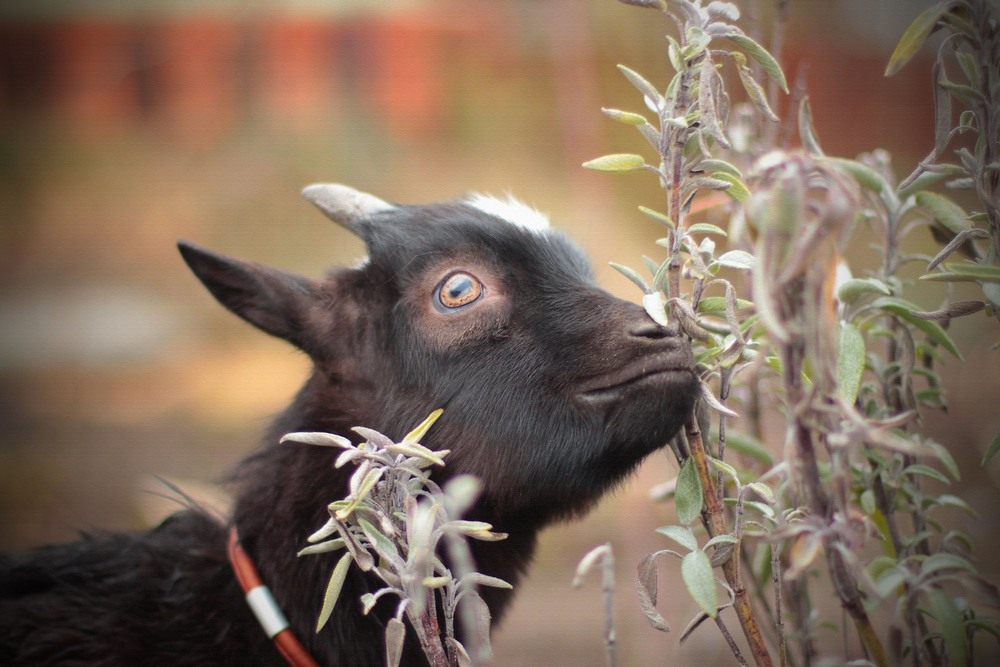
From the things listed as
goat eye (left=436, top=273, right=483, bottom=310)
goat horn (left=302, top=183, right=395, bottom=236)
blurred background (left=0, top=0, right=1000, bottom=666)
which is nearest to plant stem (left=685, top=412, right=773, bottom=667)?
goat eye (left=436, top=273, right=483, bottom=310)

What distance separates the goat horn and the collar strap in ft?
3.45

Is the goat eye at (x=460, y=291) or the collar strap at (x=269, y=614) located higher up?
the goat eye at (x=460, y=291)

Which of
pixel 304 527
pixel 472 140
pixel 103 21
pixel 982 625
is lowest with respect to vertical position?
pixel 982 625

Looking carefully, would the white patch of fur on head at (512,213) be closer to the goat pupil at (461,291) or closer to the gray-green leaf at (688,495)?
the goat pupil at (461,291)

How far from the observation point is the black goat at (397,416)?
79.0 inches

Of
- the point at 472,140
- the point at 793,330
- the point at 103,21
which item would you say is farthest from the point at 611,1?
the point at 793,330

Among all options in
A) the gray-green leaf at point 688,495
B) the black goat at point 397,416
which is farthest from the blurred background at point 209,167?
the gray-green leaf at point 688,495

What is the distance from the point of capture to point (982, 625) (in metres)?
1.70

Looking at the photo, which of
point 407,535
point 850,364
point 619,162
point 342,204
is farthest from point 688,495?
point 342,204

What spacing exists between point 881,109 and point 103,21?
591 centimetres

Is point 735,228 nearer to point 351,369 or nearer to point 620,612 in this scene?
point 351,369

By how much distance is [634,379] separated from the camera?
190 cm

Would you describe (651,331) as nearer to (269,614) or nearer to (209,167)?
(269,614)

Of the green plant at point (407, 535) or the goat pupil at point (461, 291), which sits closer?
the green plant at point (407, 535)
